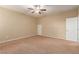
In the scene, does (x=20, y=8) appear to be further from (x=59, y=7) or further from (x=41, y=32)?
(x=59, y=7)

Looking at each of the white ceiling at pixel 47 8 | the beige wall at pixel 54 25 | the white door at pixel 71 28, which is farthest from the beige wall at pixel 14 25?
the white door at pixel 71 28

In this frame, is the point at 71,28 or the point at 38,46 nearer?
the point at 38,46

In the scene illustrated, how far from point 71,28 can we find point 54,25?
1.19 ft

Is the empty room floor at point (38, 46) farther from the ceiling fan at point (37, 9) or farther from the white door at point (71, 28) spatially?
the ceiling fan at point (37, 9)

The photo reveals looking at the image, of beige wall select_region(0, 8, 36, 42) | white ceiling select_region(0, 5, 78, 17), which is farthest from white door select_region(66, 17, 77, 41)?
beige wall select_region(0, 8, 36, 42)

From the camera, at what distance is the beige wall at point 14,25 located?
6.17 ft

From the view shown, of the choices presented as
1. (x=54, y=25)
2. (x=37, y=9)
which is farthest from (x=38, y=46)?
(x=37, y=9)

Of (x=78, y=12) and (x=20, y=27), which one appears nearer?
(x=78, y=12)

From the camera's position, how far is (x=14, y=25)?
1.96m

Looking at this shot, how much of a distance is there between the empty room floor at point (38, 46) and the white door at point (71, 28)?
118 millimetres

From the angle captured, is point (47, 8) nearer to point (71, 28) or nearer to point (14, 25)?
point (71, 28)
